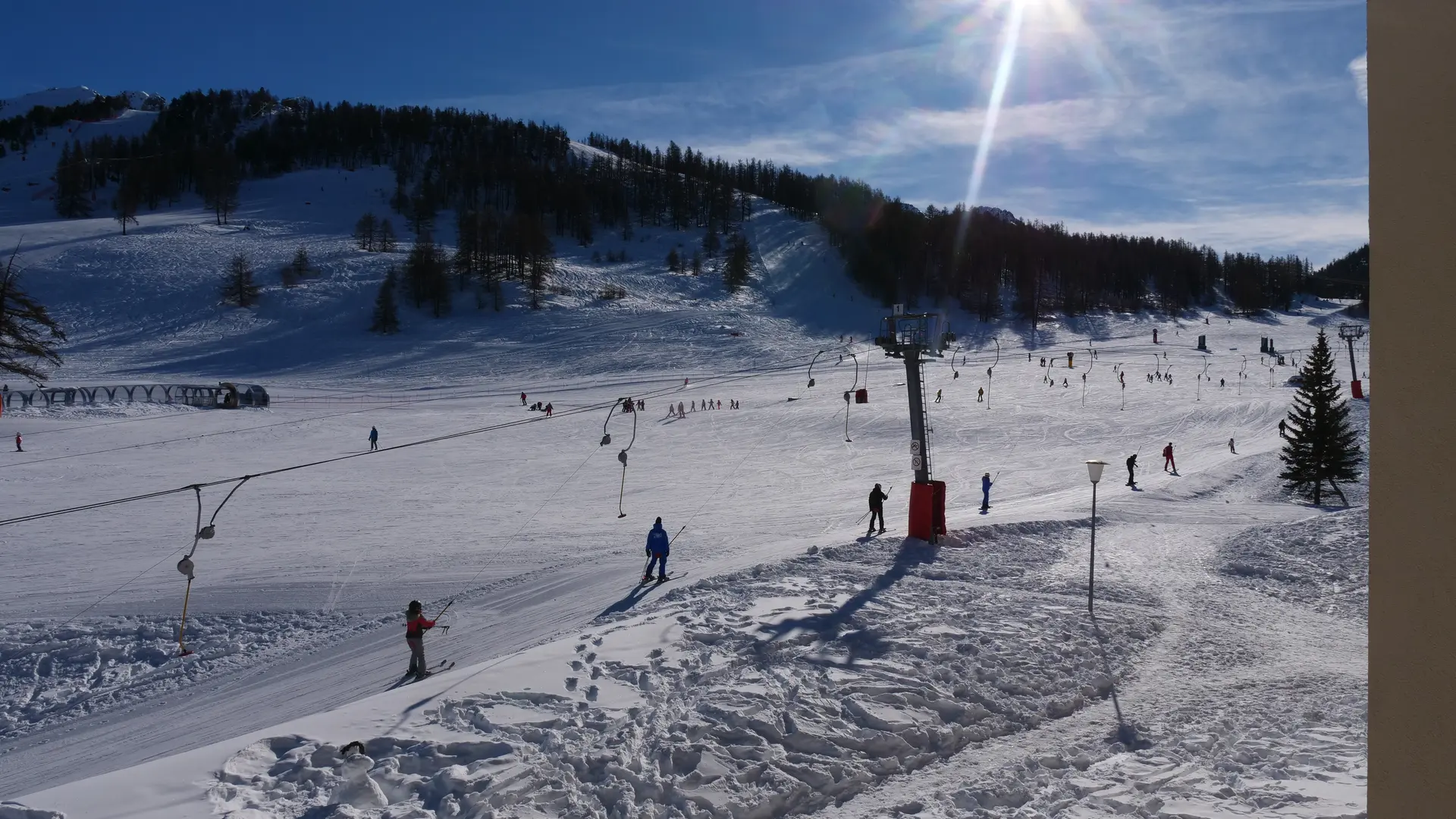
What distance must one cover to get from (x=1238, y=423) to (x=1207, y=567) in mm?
32649

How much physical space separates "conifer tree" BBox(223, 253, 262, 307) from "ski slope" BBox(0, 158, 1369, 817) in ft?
140

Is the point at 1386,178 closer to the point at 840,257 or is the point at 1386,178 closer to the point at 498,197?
the point at 840,257

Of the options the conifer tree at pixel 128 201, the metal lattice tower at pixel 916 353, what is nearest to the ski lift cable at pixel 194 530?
the metal lattice tower at pixel 916 353

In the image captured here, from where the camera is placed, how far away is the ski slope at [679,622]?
729 centimetres

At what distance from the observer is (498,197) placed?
137 meters

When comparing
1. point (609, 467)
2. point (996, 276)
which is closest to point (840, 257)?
point (996, 276)

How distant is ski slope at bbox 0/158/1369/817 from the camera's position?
287 inches

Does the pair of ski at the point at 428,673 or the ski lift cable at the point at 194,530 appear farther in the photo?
the ski lift cable at the point at 194,530

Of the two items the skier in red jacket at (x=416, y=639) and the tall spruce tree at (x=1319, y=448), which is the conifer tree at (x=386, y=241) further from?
the skier in red jacket at (x=416, y=639)

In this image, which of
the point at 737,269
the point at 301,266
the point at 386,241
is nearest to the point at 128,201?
the point at 386,241

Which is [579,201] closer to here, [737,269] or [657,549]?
[737,269]

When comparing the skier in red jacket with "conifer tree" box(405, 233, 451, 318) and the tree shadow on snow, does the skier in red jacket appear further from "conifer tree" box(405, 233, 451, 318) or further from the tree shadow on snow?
"conifer tree" box(405, 233, 451, 318)

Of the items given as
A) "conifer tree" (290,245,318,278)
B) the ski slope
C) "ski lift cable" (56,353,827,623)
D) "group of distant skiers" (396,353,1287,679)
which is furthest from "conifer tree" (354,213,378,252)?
"ski lift cable" (56,353,827,623)

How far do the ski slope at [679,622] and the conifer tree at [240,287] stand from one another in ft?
140
